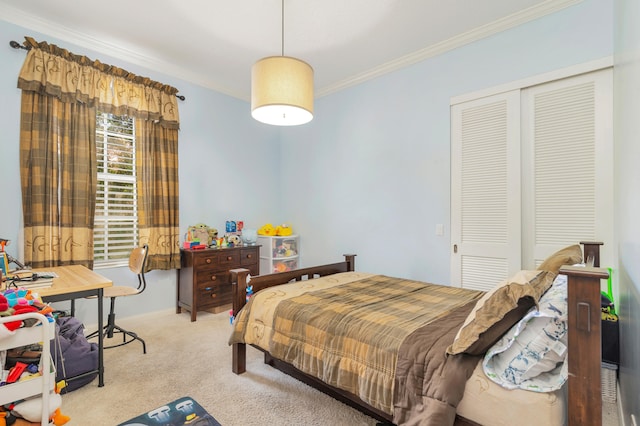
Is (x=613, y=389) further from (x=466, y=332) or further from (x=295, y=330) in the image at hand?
(x=295, y=330)

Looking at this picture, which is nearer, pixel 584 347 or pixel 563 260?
pixel 584 347

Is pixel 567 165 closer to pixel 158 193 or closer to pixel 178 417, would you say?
pixel 178 417

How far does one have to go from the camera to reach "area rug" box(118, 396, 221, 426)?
55.8 inches

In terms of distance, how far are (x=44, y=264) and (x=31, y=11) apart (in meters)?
2.25

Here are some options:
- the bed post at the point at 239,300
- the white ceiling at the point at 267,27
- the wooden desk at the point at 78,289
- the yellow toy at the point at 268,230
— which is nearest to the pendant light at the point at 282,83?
the white ceiling at the point at 267,27

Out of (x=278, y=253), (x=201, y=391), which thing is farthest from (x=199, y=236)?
(x=201, y=391)

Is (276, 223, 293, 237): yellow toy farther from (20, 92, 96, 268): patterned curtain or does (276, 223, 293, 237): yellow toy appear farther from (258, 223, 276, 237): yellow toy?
(20, 92, 96, 268): patterned curtain

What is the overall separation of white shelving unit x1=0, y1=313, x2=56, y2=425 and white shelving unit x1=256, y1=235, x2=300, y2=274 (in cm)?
319

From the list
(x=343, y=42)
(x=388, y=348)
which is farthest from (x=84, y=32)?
(x=388, y=348)

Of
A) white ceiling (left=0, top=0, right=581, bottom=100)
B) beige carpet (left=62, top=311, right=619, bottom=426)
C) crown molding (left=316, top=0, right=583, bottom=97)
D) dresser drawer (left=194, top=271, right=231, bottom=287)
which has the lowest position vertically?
beige carpet (left=62, top=311, right=619, bottom=426)

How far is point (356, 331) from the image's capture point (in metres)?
1.64

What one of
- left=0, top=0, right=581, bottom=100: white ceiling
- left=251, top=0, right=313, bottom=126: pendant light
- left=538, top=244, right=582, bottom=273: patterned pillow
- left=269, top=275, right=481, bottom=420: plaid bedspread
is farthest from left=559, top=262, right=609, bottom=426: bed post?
left=0, top=0, right=581, bottom=100: white ceiling

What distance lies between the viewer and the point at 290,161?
4902 millimetres

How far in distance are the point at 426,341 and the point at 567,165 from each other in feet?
7.21
